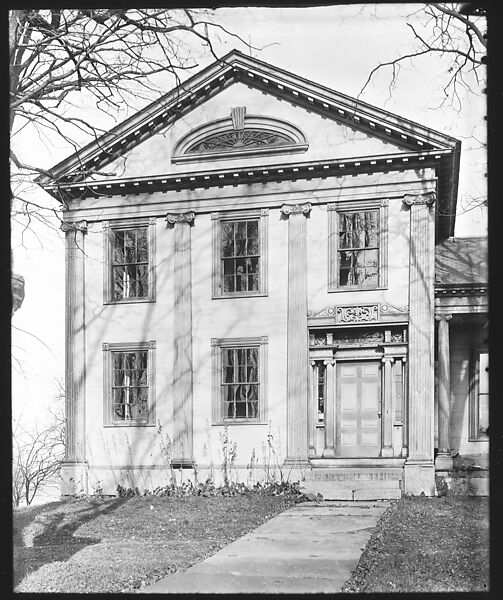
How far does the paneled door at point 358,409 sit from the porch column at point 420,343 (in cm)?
27

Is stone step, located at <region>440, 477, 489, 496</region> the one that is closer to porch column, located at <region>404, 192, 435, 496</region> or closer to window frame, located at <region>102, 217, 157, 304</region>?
porch column, located at <region>404, 192, 435, 496</region>

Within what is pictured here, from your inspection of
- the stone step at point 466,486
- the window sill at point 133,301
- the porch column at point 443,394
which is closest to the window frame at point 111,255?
the window sill at point 133,301

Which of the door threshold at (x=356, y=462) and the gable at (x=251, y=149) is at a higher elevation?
the gable at (x=251, y=149)

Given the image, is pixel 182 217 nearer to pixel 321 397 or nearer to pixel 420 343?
pixel 321 397

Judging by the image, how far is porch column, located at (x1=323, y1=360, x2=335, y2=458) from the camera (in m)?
5.35

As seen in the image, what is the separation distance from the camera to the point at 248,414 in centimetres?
545

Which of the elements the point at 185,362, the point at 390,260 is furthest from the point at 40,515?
the point at 390,260

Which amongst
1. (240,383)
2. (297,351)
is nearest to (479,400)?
(297,351)

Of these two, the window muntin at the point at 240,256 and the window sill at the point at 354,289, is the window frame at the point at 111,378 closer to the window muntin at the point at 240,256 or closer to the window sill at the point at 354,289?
the window muntin at the point at 240,256

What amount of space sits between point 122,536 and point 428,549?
2.21 metres

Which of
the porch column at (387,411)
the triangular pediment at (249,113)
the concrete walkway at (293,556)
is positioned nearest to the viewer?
the concrete walkway at (293,556)

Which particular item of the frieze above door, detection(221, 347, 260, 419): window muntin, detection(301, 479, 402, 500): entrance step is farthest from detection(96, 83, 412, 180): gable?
detection(301, 479, 402, 500): entrance step

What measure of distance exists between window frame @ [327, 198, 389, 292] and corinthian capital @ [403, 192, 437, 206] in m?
0.17

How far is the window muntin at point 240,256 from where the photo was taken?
549cm
